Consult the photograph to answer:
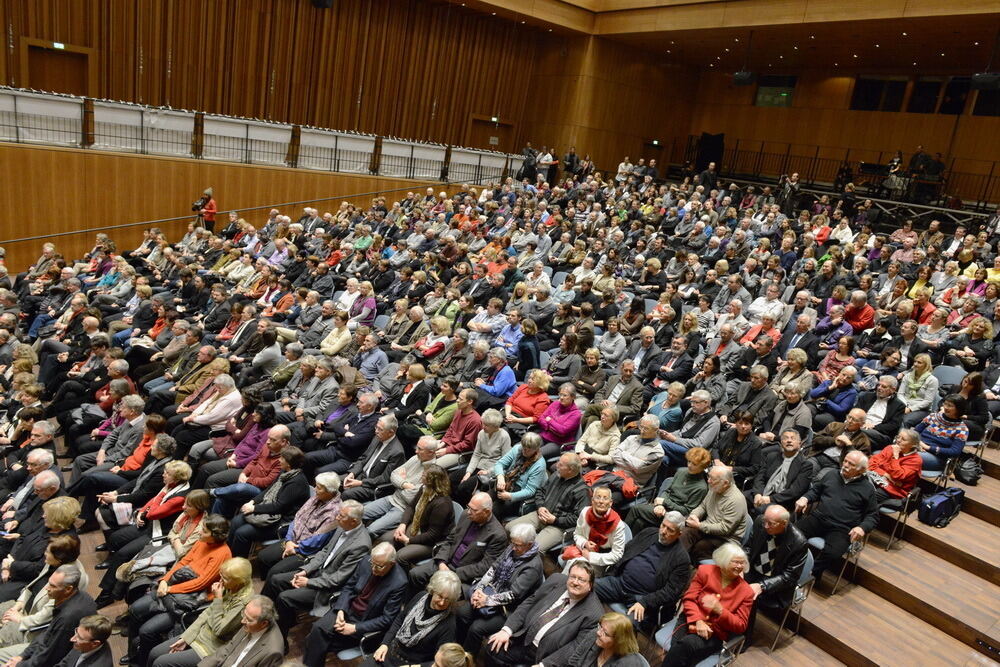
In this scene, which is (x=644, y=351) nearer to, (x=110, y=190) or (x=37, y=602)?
(x=37, y=602)

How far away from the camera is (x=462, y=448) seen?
197 inches

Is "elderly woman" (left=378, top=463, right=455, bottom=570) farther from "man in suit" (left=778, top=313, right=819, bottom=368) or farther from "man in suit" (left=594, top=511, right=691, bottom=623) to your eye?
"man in suit" (left=778, top=313, right=819, bottom=368)

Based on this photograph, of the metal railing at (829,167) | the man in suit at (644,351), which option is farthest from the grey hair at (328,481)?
the metal railing at (829,167)

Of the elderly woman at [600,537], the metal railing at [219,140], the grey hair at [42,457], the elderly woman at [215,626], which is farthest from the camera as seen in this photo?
the metal railing at [219,140]

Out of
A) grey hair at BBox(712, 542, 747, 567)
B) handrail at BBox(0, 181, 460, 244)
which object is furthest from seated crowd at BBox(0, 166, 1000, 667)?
handrail at BBox(0, 181, 460, 244)

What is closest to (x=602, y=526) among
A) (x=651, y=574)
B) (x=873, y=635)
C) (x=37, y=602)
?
(x=651, y=574)

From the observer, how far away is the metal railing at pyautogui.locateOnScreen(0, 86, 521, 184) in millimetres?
10484

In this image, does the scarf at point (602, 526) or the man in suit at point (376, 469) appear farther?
the man in suit at point (376, 469)

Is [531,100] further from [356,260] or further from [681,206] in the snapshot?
[356,260]

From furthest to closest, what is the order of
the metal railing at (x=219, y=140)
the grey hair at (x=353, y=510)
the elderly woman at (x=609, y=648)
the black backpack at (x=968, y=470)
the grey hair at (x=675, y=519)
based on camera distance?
1. the metal railing at (x=219, y=140)
2. the black backpack at (x=968, y=470)
3. the grey hair at (x=353, y=510)
4. the grey hair at (x=675, y=519)
5. the elderly woman at (x=609, y=648)

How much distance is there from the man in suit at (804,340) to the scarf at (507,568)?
3.50 meters

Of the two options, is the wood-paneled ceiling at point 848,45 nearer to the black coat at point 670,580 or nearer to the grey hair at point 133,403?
the black coat at point 670,580

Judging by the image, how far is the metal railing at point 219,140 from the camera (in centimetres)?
1048

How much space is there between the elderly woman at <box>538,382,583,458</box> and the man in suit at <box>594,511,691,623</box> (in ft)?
4.11
